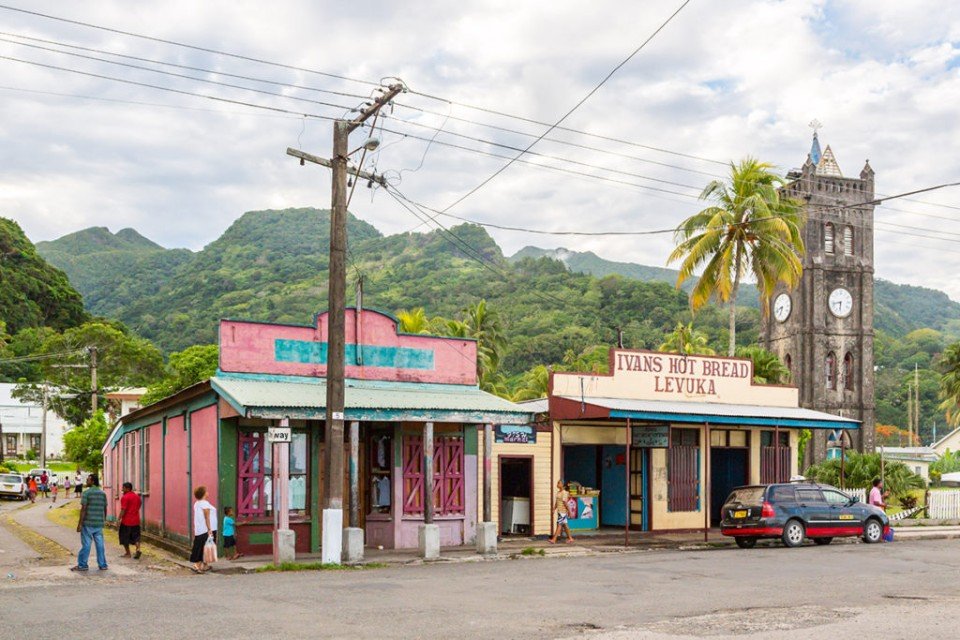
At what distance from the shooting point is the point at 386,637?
407 inches

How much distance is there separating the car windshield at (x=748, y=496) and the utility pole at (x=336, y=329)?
31.6ft

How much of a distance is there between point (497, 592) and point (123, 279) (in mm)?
140637

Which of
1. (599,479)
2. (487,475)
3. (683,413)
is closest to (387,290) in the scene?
(599,479)

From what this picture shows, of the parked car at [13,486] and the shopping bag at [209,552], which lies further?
the parked car at [13,486]

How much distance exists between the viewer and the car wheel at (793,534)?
22562 mm

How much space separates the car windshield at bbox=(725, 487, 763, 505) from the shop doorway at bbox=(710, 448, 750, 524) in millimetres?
5654

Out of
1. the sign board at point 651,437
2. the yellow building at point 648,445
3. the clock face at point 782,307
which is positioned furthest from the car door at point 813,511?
the clock face at point 782,307

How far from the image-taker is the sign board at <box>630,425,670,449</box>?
998 inches

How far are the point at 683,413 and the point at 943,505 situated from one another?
606 inches

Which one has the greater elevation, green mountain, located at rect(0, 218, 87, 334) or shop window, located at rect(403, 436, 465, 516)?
green mountain, located at rect(0, 218, 87, 334)

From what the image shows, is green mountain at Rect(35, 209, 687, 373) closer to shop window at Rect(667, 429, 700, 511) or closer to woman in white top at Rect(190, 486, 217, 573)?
shop window at Rect(667, 429, 700, 511)

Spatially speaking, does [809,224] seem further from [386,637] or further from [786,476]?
[386,637]

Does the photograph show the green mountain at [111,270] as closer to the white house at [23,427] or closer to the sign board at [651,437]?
the white house at [23,427]

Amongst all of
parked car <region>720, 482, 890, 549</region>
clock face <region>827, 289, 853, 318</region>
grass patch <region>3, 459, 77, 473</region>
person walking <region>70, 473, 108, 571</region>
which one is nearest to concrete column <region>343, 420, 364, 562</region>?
person walking <region>70, 473, 108, 571</region>
